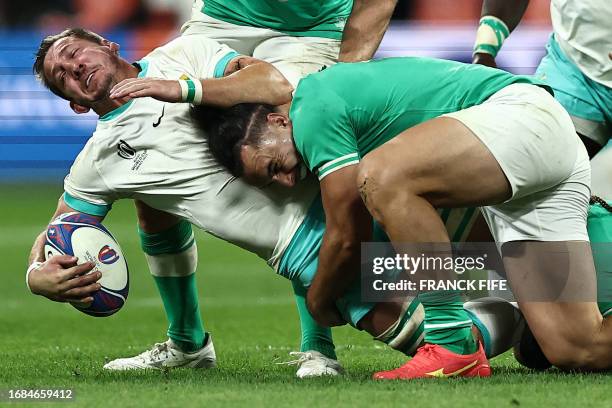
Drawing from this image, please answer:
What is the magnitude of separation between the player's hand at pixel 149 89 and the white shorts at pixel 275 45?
0.86m

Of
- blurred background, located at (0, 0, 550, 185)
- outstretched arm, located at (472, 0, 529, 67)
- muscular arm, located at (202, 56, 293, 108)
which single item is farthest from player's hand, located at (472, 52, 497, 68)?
blurred background, located at (0, 0, 550, 185)

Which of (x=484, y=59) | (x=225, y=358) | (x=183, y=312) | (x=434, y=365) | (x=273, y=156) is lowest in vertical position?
(x=225, y=358)

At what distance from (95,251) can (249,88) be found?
897 mm

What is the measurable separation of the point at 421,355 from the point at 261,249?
924 mm

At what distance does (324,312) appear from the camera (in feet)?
16.2

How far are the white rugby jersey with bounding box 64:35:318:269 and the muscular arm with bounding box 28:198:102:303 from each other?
35cm

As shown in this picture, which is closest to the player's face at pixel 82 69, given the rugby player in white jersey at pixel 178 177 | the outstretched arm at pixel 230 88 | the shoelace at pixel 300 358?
the rugby player in white jersey at pixel 178 177

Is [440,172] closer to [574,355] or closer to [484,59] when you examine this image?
[574,355]

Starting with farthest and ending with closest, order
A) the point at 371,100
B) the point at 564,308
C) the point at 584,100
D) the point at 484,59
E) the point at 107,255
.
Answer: the point at 484,59 → the point at 584,100 → the point at 107,255 → the point at 564,308 → the point at 371,100

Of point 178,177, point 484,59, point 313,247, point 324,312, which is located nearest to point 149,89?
point 178,177

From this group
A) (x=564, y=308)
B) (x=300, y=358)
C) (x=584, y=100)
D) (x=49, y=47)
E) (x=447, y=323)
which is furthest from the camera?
(x=584, y=100)

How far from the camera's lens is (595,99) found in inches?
227

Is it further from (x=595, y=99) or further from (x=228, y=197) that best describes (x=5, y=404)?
(x=595, y=99)

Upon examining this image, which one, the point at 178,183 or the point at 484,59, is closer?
the point at 178,183
